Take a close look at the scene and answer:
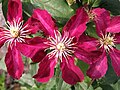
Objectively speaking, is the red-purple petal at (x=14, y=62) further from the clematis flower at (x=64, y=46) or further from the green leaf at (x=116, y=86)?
the green leaf at (x=116, y=86)

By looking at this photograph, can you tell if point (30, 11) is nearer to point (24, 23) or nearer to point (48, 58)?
point (24, 23)

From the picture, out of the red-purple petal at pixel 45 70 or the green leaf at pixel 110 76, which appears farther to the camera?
the green leaf at pixel 110 76

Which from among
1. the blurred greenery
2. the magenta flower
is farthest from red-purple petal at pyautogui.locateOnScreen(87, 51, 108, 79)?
the blurred greenery

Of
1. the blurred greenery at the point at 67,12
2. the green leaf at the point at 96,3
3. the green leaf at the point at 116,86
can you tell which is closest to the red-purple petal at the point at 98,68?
the blurred greenery at the point at 67,12

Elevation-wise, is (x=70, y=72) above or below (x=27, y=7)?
below

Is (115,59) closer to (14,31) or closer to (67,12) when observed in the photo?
(67,12)

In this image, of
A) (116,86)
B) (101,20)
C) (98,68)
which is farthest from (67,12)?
(116,86)

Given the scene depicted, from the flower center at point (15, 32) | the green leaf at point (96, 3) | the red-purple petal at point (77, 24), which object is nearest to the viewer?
the red-purple petal at point (77, 24)

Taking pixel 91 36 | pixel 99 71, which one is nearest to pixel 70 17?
pixel 91 36
